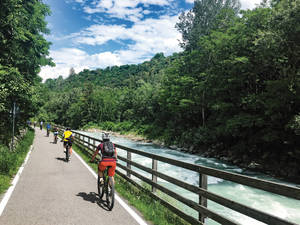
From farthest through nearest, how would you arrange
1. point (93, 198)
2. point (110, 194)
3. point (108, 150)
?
1. point (93, 198)
2. point (108, 150)
3. point (110, 194)

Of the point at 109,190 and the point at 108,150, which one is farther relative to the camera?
the point at 108,150

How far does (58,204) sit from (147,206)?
2270mm

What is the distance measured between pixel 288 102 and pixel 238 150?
22.8 ft

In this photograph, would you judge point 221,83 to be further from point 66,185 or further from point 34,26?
point 66,185

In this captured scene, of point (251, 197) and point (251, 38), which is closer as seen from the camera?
point (251, 197)

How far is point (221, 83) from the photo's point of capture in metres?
26.3

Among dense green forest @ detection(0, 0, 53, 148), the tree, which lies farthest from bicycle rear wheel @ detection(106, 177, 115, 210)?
the tree

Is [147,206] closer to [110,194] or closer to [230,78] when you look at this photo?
[110,194]

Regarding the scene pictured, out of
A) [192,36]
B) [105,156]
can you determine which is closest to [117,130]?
[192,36]

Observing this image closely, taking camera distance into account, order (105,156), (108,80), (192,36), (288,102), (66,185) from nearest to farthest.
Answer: (105,156) → (66,185) → (288,102) → (192,36) → (108,80)

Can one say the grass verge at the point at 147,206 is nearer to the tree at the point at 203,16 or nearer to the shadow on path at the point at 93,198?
the shadow on path at the point at 93,198

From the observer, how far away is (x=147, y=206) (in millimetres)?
6094

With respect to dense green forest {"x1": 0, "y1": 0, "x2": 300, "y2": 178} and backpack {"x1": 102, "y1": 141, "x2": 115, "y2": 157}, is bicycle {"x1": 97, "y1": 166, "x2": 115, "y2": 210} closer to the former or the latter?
backpack {"x1": 102, "y1": 141, "x2": 115, "y2": 157}

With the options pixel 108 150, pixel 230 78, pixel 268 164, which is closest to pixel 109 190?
pixel 108 150
